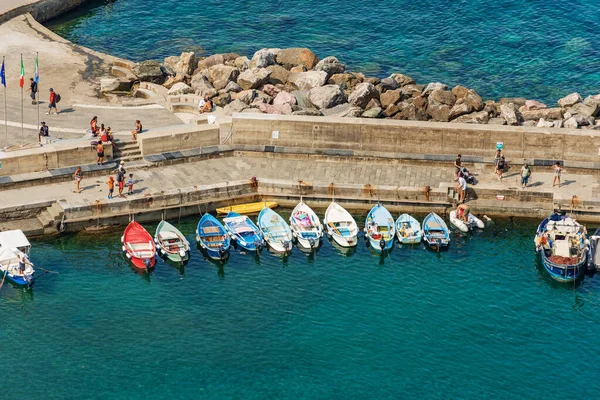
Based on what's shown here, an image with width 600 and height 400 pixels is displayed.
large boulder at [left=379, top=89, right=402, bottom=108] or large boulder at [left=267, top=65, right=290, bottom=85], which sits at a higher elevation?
large boulder at [left=267, top=65, right=290, bottom=85]

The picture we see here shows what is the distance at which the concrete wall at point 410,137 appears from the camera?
77938mm

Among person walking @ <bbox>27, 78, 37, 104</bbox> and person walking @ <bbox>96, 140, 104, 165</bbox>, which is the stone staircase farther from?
person walking @ <bbox>27, 78, 37, 104</bbox>

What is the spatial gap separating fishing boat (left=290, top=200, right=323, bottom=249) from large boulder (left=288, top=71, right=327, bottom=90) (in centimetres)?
1710

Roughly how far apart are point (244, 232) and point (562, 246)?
18.6m

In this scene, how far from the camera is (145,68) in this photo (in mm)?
89250

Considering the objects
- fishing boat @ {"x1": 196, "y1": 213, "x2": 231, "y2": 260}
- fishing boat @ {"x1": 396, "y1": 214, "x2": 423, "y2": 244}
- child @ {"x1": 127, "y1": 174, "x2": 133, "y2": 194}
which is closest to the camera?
fishing boat @ {"x1": 196, "y1": 213, "x2": 231, "y2": 260}

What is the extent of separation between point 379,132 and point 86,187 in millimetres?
18832

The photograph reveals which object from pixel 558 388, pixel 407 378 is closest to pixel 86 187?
pixel 407 378

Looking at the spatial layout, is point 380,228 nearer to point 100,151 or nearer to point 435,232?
point 435,232

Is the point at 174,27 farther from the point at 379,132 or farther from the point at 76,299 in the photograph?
the point at 76,299

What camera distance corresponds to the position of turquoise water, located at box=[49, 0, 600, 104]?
320 ft

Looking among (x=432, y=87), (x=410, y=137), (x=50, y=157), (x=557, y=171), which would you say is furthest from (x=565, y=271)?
(x=50, y=157)

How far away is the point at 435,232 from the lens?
73.3 m

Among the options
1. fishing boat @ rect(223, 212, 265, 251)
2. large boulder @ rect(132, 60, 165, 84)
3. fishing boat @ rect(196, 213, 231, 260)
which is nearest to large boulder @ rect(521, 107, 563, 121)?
fishing boat @ rect(223, 212, 265, 251)
